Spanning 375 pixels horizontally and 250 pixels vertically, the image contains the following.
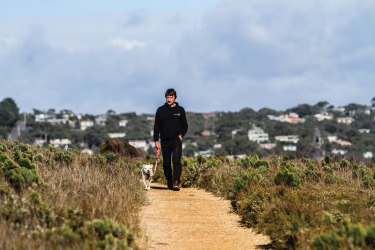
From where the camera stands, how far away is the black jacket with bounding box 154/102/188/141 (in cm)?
1409

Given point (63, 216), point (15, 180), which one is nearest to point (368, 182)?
point (63, 216)

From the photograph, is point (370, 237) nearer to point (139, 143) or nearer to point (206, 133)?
point (206, 133)

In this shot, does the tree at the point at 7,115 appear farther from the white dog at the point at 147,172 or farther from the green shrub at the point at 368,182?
the green shrub at the point at 368,182

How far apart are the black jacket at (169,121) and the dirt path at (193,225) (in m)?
1.54

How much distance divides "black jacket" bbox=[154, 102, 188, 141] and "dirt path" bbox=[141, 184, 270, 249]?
154 centimetres

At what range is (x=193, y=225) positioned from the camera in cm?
980

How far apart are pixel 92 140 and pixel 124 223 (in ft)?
530

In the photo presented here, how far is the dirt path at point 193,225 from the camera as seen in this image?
27.8 ft

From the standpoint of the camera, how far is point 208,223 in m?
10.2

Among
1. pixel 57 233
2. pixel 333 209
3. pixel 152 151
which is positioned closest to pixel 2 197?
pixel 57 233

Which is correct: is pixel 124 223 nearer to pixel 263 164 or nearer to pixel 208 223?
pixel 208 223

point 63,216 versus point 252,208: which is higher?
point 63,216

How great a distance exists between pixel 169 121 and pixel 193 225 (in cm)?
468

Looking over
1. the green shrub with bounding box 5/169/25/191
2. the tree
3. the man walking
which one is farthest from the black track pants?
the tree
